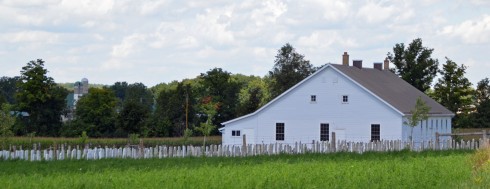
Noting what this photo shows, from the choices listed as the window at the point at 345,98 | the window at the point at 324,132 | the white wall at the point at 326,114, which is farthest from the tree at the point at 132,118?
the window at the point at 345,98

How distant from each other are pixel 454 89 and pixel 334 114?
2297 cm

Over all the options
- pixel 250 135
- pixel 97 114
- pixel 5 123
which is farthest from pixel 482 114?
pixel 5 123

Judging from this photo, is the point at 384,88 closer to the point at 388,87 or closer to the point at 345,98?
the point at 388,87

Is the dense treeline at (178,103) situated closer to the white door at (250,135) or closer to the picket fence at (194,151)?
the white door at (250,135)

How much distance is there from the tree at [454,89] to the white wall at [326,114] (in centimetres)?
2179

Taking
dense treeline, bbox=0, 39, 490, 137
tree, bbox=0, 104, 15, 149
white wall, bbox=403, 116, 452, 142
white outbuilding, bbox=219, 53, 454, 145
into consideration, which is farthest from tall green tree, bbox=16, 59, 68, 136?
tree, bbox=0, 104, 15, 149

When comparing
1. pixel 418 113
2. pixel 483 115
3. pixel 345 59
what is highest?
pixel 345 59

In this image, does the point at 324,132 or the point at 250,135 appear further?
the point at 250,135

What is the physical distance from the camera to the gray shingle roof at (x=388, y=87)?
62.3 metres

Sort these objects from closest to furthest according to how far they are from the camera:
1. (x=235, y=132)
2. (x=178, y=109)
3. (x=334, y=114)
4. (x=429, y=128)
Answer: (x=334, y=114)
(x=429, y=128)
(x=235, y=132)
(x=178, y=109)

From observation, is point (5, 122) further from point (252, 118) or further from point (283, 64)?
point (283, 64)

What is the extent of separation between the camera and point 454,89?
82438 millimetres

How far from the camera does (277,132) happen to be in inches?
2530

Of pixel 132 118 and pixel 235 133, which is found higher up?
pixel 132 118
